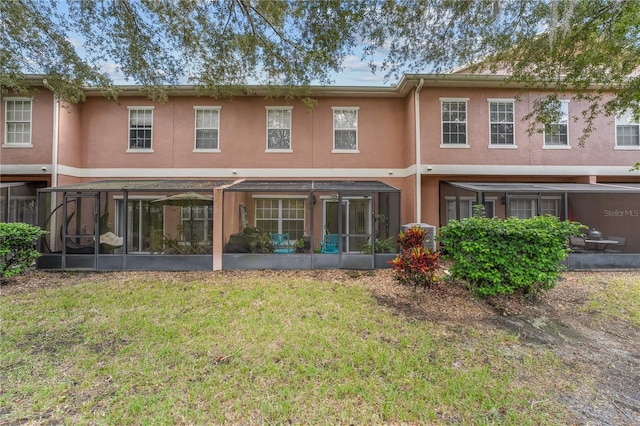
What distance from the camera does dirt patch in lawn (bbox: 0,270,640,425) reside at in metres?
3.27

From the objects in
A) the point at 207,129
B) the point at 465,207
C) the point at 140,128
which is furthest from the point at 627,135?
the point at 140,128

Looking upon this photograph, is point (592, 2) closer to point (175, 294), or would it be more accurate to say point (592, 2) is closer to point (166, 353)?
point (166, 353)

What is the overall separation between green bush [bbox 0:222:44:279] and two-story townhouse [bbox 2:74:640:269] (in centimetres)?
150

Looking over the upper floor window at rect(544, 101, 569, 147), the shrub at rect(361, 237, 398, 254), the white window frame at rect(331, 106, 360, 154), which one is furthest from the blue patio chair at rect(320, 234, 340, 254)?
the upper floor window at rect(544, 101, 569, 147)

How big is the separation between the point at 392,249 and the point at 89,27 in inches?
381

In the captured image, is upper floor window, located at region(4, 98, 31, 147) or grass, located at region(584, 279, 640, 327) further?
upper floor window, located at region(4, 98, 31, 147)

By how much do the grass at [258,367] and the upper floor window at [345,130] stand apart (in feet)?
24.9

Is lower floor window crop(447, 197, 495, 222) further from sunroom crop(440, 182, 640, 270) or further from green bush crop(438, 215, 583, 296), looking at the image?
green bush crop(438, 215, 583, 296)

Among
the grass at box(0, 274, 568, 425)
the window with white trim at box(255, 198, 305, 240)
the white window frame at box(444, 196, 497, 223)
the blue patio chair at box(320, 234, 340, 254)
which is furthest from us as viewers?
the white window frame at box(444, 196, 497, 223)

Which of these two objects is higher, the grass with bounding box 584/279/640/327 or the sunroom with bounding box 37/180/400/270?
the sunroom with bounding box 37/180/400/270

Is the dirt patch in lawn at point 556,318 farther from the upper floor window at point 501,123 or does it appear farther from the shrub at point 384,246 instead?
the upper floor window at point 501,123

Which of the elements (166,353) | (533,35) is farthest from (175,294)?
(533,35)

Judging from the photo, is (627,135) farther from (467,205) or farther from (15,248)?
(15,248)

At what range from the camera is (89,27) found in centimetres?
645
